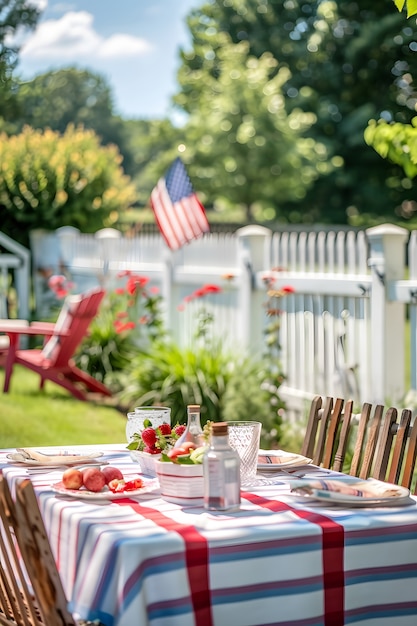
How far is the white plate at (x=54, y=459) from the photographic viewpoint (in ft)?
12.2

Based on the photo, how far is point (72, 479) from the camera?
3.32 meters

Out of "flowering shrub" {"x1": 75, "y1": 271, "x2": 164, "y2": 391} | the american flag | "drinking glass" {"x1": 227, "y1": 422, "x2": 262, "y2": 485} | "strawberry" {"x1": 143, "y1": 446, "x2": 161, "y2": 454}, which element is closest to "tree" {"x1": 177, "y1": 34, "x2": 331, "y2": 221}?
"flowering shrub" {"x1": 75, "y1": 271, "x2": 164, "y2": 391}

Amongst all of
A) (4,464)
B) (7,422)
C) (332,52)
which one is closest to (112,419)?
(7,422)

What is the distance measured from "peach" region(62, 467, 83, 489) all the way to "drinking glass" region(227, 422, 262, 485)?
488 mm

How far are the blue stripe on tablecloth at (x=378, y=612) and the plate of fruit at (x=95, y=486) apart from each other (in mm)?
707

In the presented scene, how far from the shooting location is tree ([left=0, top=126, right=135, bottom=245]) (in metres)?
15.4

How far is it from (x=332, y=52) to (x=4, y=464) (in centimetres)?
3416

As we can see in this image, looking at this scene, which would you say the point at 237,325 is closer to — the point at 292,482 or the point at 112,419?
the point at 112,419

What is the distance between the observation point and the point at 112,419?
9523 millimetres

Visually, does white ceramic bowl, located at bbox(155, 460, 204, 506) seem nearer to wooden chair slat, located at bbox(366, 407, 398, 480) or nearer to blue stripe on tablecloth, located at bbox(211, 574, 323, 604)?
blue stripe on tablecloth, located at bbox(211, 574, 323, 604)

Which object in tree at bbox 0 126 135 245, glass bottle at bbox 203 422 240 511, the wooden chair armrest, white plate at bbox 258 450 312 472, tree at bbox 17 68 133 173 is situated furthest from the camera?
tree at bbox 17 68 133 173

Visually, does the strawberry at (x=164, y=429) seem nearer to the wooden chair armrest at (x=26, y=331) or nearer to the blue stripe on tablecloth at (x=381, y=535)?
the blue stripe on tablecloth at (x=381, y=535)

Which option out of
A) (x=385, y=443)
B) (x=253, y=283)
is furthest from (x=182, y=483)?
(x=253, y=283)

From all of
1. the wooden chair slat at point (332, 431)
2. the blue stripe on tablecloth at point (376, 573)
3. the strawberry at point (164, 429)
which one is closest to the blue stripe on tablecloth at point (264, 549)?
the blue stripe on tablecloth at point (376, 573)
